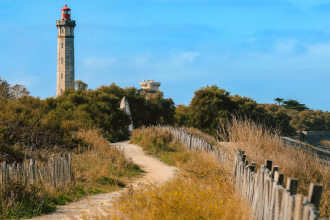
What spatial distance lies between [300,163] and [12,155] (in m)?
7.91

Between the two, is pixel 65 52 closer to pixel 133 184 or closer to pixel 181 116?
pixel 181 116

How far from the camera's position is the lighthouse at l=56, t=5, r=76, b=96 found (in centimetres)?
4516

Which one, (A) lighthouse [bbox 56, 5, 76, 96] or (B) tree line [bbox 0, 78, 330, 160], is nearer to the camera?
(B) tree line [bbox 0, 78, 330, 160]

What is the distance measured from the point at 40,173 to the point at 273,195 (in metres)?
5.25

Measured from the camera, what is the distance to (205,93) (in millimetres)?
34531

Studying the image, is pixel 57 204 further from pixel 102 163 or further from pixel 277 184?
pixel 277 184

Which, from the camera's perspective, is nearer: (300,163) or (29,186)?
(29,186)

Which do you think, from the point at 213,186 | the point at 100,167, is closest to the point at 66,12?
the point at 100,167

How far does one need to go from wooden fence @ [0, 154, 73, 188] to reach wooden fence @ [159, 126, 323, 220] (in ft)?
13.5

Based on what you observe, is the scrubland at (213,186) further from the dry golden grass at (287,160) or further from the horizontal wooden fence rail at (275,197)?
the horizontal wooden fence rail at (275,197)

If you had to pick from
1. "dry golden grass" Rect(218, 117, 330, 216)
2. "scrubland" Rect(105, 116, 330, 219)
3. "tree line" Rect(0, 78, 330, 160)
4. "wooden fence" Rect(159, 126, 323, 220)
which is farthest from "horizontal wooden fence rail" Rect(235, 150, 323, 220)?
"tree line" Rect(0, 78, 330, 160)

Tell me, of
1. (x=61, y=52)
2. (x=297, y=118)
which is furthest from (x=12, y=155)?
(x=297, y=118)

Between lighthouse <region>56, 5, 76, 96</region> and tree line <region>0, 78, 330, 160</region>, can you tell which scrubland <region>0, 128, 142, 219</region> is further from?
lighthouse <region>56, 5, 76, 96</region>

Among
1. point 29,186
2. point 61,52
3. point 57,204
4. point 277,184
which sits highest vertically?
point 61,52
